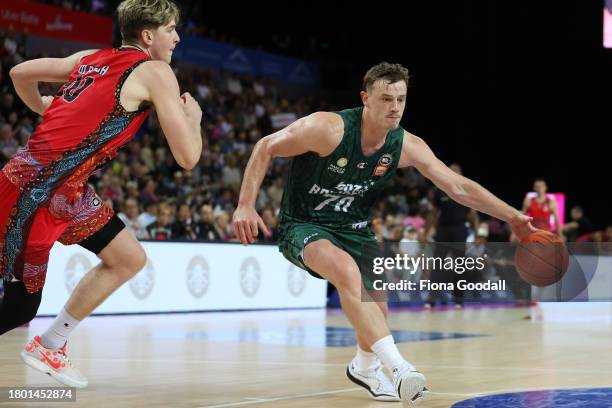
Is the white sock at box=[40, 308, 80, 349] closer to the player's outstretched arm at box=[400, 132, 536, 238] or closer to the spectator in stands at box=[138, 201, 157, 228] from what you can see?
the player's outstretched arm at box=[400, 132, 536, 238]

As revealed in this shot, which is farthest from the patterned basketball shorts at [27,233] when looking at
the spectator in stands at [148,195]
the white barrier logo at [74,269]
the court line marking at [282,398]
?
the spectator in stands at [148,195]

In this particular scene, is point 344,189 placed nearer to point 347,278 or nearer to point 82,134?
point 347,278

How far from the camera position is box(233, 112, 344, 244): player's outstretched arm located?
5344 millimetres

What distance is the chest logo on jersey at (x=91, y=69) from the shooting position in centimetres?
469

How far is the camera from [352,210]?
585 cm

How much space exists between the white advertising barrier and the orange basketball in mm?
6122

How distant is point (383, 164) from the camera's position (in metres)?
5.77

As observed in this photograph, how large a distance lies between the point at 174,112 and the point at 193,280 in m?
9.03

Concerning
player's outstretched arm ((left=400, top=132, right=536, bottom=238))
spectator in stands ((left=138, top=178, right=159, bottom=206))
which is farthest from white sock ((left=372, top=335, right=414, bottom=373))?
spectator in stands ((left=138, top=178, right=159, bottom=206))

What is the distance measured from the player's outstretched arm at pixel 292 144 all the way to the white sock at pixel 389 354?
39.4 inches

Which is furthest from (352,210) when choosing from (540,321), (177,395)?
(540,321)

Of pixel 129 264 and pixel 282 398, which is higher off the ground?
pixel 129 264

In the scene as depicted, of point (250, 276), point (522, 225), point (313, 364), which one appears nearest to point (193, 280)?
point (250, 276)

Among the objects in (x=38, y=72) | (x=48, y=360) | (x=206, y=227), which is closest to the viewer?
(x=38, y=72)
